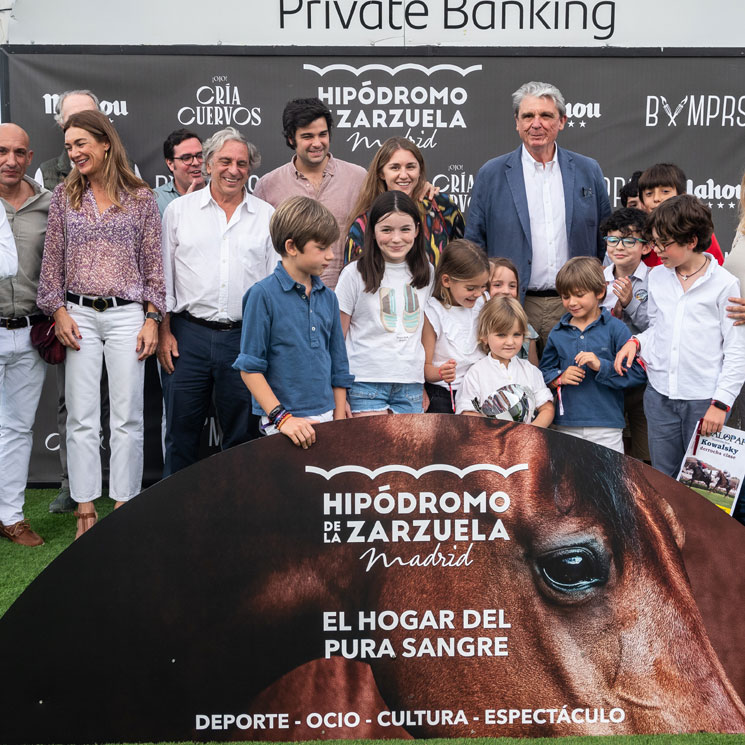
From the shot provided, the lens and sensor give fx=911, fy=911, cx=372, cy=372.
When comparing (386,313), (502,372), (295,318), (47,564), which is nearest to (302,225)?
(295,318)

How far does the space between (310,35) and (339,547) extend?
3.88 metres

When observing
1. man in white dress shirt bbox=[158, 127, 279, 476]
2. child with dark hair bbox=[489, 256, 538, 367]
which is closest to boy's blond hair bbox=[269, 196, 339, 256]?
child with dark hair bbox=[489, 256, 538, 367]

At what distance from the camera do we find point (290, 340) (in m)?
3.28

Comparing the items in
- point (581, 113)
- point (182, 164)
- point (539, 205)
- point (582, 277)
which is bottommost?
point (582, 277)

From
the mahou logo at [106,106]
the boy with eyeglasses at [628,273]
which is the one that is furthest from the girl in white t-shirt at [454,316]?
the mahou logo at [106,106]

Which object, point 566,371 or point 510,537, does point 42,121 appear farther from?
point 510,537

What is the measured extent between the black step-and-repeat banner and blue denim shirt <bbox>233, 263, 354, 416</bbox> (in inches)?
103

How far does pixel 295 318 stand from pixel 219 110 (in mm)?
2836

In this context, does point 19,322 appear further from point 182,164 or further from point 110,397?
point 182,164

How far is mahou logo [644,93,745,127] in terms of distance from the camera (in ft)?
18.4

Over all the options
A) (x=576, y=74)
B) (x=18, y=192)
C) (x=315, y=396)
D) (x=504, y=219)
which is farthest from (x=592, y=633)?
(x=576, y=74)

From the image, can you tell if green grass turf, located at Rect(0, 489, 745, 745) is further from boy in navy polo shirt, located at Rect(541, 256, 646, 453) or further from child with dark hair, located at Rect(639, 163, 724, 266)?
child with dark hair, located at Rect(639, 163, 724, 266)

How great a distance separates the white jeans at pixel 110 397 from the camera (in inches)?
169

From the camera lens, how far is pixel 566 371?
388 cm
